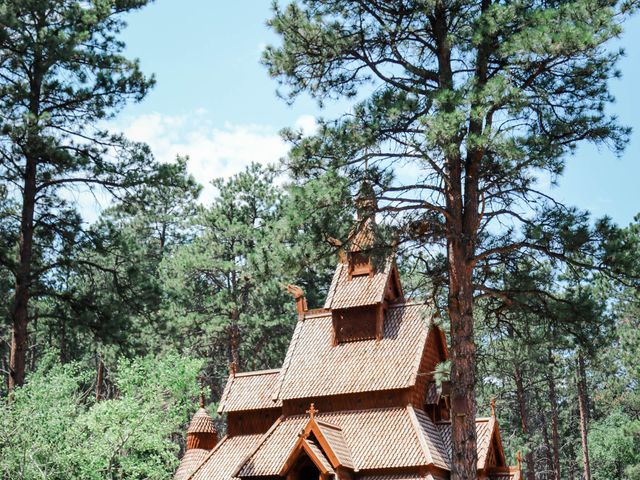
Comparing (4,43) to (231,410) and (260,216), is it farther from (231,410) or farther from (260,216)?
(260,216)

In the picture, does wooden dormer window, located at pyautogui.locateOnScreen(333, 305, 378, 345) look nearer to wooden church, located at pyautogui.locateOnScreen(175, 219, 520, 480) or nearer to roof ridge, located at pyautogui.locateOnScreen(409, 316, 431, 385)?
wooden church, located at pyautogui.locateOnScreen(175, 219, 520, 480)

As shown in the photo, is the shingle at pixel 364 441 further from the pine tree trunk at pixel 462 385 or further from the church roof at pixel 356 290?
the pine tree trunk at pixel 462 385

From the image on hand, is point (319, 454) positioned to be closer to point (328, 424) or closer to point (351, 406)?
point (328, 424)

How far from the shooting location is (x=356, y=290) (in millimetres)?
28828

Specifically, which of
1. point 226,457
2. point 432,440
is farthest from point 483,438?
point 226,457

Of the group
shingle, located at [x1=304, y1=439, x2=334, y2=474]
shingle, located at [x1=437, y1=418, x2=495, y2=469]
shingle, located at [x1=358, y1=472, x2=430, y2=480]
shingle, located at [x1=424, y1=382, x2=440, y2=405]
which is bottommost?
shingle, located at [x1=358, y1=472, x2=430, y2=480]

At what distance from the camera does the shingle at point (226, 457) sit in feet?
93.2

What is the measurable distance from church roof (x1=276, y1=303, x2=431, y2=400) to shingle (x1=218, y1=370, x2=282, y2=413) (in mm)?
1360

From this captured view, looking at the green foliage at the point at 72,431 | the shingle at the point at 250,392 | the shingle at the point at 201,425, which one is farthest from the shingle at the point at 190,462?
the green foliage at the point at 72,431

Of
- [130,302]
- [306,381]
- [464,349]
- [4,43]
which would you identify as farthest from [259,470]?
[4,43]

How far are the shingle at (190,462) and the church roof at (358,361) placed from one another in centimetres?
490

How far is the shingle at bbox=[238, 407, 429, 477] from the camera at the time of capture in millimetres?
24594

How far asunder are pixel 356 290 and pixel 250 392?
545cm

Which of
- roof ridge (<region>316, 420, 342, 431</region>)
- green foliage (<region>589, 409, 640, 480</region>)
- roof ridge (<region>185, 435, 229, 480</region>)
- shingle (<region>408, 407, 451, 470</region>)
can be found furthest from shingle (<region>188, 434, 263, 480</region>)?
green foliage (<region>589, 409, 640, 480</region>)
